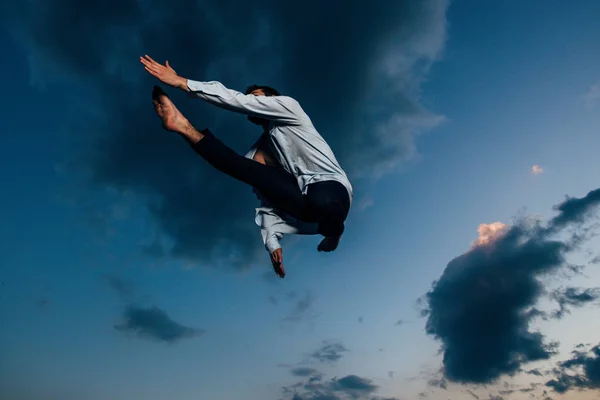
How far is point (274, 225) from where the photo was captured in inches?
243

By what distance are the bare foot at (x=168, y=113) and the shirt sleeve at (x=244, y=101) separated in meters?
0.38

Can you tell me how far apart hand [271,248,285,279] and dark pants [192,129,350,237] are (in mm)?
665

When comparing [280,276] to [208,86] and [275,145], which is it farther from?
[208,86]

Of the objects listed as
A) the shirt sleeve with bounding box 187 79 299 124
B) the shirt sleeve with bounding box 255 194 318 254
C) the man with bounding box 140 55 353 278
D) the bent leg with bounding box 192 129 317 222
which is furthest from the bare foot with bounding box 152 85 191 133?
the shirt sleeve with bounding box 255 194 318 254

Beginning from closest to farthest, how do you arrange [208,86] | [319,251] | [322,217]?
[208,86]
[322,217]
[319,251]

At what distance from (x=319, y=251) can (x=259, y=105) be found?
93.7 inches

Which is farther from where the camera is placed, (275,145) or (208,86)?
(275,145)

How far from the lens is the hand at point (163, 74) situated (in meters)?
5.20

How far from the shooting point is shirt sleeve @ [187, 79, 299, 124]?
5.21 meters

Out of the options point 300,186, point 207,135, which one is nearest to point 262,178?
point 300,186

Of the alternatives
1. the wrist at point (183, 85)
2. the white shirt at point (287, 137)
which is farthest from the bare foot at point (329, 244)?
the wrist at point (183, 85)

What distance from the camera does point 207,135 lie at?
18.0 feet

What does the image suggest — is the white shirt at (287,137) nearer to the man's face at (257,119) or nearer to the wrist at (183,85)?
the wrist at (183,85)

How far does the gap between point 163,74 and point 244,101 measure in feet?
3.26
